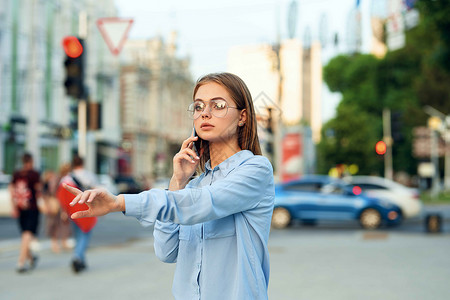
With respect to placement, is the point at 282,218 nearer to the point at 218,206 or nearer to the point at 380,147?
the point at 380,147

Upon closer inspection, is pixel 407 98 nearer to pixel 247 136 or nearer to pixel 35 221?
pixel 35 221

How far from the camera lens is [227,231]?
2.30 metres

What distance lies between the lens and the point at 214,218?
2168mm

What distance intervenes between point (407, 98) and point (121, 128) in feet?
77.7

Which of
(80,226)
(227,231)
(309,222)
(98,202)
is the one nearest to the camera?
(98,202)

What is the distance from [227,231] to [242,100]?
0.53m

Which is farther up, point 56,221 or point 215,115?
point 215,115

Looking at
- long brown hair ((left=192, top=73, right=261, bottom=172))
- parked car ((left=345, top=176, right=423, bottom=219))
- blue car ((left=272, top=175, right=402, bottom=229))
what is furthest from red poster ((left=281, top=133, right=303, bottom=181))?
long brown hair ((left=192, top=73, right=261, bottom=172))

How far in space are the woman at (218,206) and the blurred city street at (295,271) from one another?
4687mm

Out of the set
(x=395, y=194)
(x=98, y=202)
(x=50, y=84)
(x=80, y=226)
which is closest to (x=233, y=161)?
(x=98, y=202)

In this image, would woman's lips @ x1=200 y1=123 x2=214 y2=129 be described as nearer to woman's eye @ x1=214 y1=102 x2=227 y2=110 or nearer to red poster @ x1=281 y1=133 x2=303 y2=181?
woman's eye @ x1=214 y1=102 x2=227 y2=110

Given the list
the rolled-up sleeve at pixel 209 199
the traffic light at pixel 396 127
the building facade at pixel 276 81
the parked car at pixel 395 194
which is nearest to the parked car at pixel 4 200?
the building facade at pixel 276 81

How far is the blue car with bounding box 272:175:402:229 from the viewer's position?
18.2 metres

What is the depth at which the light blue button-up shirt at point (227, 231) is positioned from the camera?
2150 millimetres
